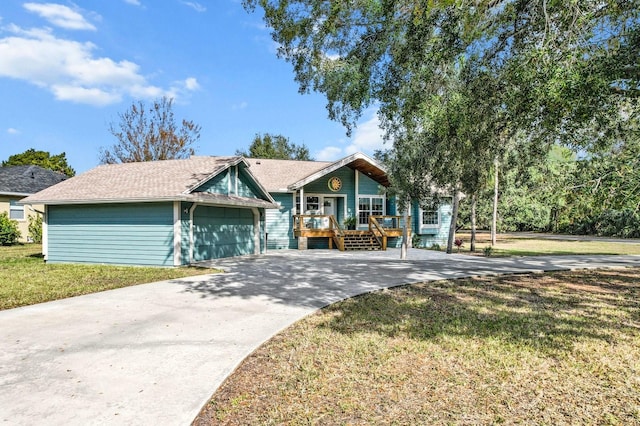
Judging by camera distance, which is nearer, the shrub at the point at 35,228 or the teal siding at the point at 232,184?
the teal siding at the point at 232,184

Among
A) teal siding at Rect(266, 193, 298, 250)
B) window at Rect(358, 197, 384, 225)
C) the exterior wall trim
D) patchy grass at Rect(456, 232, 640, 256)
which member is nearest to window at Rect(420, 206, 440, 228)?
patchy grass at Rect(456, 232, 640, 256)

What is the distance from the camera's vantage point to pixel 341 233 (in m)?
18.3

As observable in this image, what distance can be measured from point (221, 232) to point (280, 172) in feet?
24.9

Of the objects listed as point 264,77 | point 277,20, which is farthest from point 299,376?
point 264,77

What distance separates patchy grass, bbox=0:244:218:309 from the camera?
24.8 feet

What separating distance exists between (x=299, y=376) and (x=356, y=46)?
274 inches

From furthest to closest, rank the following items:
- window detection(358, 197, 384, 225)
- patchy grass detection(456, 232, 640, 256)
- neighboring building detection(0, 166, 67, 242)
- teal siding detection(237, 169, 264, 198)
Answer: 1. neighboring building detection(0, 166, 67, 242)
2. window detection(358, 197, 384, 225)
3. patchy grass detection(456, 232, 640, 256)
4. teal siding detection(237, 169, 264, 198)

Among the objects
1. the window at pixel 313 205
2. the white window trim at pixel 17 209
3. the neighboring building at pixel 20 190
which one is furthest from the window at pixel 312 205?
the white window trim at pixel 17 209

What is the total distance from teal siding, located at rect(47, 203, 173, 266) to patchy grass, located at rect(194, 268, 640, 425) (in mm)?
7867

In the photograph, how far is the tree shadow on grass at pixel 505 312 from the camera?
5043 mm

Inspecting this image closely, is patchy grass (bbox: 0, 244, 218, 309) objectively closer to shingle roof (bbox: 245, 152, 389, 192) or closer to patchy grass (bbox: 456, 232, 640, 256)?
shingle roof (bbox: 245, 152, 389, 192)

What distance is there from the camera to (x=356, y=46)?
812 cm

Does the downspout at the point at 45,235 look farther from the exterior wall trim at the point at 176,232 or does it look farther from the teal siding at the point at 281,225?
the teal siding at the point at 281,225

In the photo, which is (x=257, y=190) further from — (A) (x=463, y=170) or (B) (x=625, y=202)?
(B) (x=625, y=202)
